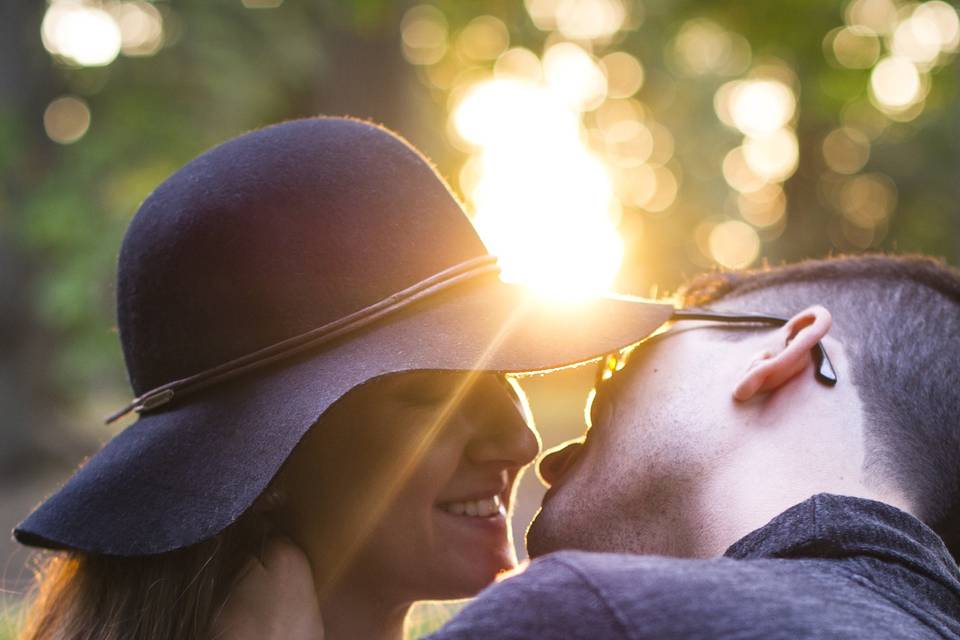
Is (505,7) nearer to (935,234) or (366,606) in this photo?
(366,606)

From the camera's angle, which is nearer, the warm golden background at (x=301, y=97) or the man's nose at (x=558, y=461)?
the man's nose at (x=558, y=461)

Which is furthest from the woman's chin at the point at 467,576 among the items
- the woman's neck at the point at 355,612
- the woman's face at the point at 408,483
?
the woman's neck at the point at 355,612

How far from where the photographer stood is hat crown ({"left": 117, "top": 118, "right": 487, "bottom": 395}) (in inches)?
87.7

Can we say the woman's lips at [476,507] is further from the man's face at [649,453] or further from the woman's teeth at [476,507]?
the man's face at [649,453]

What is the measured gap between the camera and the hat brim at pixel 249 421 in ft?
6.56

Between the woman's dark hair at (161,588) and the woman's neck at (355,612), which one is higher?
Answer: the woman's dark hair at (161,588)

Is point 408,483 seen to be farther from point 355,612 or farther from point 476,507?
point 355,612

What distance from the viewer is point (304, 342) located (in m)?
2.19

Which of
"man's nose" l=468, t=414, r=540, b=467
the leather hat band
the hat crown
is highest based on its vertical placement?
the hat crown

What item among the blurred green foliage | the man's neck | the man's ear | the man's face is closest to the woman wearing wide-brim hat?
the man's face

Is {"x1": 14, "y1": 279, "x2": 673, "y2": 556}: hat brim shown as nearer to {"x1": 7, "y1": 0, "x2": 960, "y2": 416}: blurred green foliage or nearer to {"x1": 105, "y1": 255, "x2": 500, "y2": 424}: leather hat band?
{"x1": 105, "y1": 255, "x2": 500, "y2": 424}: leather hat band

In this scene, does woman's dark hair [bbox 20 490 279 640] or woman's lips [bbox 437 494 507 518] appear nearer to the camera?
woman's dark hair [bbox 20 490 279 640]

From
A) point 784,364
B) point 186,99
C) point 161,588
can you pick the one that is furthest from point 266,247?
point 186,99

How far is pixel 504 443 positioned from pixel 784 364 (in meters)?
0.66
